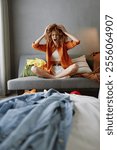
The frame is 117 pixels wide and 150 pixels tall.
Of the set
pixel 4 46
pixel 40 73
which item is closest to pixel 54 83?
pixel 40 73

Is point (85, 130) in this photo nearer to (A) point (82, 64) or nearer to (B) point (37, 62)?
(A) point (82, 64)

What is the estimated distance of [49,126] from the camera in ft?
3.63

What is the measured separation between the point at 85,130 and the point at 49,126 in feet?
0.63

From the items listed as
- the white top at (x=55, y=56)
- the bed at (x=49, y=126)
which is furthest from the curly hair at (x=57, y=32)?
the bed at (x=49, y=126)

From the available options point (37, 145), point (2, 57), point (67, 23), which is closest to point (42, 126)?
point (37, 145)

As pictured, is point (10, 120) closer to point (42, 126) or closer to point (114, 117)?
point (42, 126)

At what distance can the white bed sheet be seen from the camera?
1117 mm

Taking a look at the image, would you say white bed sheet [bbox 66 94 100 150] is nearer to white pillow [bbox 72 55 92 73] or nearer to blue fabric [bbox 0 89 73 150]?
blue fabric [bbox 0 89 73 150]

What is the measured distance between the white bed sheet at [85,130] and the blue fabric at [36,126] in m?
0.04

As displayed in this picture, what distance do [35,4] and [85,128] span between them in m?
3.60

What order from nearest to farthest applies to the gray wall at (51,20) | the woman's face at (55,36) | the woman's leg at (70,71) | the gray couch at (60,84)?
the gray couch at (60,84), the woman's leg at (70,71), the woman's face at (55,36), the gray wall at (51,20)

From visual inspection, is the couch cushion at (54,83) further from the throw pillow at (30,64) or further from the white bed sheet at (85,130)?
the white bed sheet at (85,130)

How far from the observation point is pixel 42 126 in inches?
43.4

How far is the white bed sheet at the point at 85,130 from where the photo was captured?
1.12 metres
